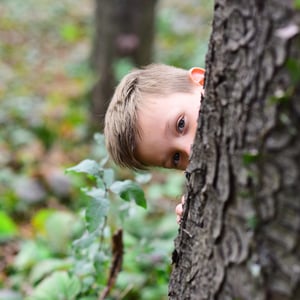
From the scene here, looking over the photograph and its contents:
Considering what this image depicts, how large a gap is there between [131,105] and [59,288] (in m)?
0.96

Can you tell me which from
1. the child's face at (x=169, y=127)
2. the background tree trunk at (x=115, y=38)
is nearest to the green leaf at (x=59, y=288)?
the child's face at (x=169, y=127)

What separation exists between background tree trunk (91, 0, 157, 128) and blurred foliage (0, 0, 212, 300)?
0.19 metres

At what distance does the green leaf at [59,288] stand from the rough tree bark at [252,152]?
47.3 inches

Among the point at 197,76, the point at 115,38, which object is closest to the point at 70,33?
the point at 115,38

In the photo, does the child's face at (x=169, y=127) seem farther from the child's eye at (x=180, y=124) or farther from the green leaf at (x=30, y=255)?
the green leaf at (x=30, y=255)

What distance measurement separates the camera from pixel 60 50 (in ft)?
32.0

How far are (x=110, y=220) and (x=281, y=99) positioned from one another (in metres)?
2.50

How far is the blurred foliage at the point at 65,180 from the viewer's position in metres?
2.30

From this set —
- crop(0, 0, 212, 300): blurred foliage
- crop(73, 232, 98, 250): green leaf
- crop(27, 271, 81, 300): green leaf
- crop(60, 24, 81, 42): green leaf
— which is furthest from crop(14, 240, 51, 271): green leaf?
crop(60, 24, 81, 42): green leaf

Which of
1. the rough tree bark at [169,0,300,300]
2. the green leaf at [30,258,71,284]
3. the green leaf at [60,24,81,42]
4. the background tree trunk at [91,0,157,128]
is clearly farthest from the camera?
the green leaf at [60,24,81,42]

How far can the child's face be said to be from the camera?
187 cm

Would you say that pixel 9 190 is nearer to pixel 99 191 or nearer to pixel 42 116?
pixel 42 116

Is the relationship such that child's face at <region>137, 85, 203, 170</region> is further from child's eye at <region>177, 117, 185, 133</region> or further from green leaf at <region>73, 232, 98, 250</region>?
green leaf at <region>73, 232, 98, 250</region>

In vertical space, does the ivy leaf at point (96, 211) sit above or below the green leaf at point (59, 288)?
above
